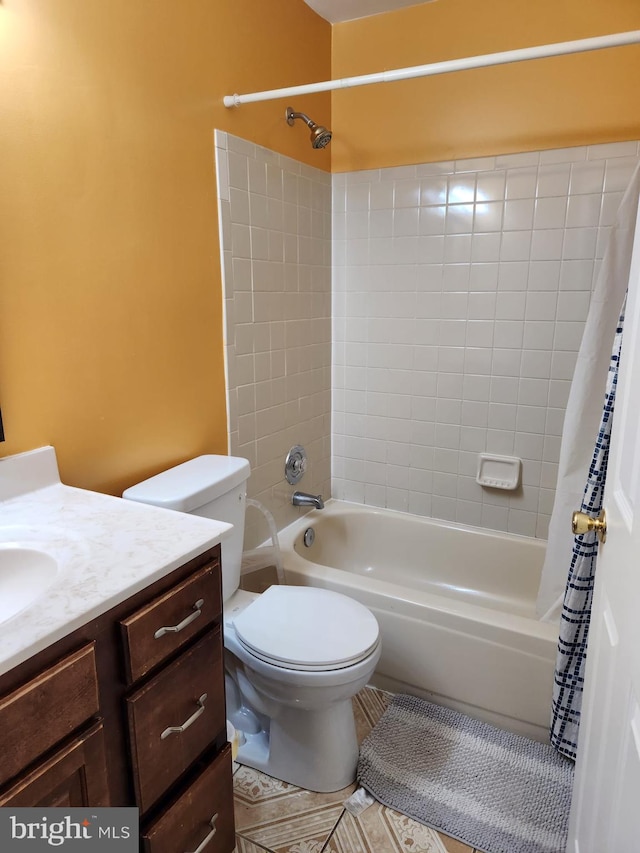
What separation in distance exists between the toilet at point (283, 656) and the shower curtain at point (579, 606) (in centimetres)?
51

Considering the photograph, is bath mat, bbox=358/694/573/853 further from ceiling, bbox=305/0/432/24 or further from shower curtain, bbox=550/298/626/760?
ceiling, bbox=305/0/432/24

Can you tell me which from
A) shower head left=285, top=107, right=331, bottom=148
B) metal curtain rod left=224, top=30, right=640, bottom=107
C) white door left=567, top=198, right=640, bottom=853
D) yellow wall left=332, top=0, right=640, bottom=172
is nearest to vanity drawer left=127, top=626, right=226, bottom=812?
white door left=567, top=198, right=640, bottom=853

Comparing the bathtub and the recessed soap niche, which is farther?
the recessed soap niche

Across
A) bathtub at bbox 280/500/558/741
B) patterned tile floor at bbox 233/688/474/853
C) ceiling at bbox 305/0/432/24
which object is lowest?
patterned tile floor at bbox 233/688/474/853

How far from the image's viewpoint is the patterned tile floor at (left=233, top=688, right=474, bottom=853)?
1.43 meters

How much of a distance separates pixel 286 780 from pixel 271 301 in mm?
1571

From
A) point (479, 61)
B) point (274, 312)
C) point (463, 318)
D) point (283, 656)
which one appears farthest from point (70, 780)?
point (463, 318)

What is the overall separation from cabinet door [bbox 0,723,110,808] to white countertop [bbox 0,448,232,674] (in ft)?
0.56

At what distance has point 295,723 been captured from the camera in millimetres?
1587

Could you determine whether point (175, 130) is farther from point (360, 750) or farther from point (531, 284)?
point (360, 750)

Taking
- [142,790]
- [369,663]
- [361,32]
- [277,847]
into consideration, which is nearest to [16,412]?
[142,790]

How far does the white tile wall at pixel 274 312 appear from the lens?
1880 millimetres

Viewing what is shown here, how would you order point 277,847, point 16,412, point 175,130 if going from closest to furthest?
point 16,412, point 277,847, point 175,130

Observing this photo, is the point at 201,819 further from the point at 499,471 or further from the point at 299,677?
the point at 499,471
